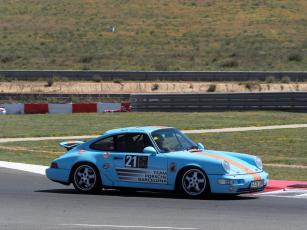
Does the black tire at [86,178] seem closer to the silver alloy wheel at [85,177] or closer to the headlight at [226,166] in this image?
the silver alloy wheel at [85,177]

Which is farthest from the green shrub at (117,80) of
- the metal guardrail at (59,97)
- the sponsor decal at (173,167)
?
the sponsor decal at (173,167)

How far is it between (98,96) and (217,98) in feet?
34.1

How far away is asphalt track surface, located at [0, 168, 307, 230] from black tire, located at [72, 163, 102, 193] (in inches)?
7.4

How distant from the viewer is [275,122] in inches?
1297

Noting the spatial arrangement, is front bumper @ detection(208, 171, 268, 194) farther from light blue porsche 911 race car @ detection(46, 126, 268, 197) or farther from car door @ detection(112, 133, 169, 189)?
car door @ detection(112, 133, 169, 189)

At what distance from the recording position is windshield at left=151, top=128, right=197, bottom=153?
1508 centimetres

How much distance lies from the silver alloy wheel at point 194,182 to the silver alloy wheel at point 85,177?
1692 millimetres

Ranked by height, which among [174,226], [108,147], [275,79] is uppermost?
[275,79]

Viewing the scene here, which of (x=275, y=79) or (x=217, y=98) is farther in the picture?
(x=275, y=79)

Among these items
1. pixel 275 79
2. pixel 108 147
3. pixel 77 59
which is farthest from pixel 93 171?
pixel 77 59

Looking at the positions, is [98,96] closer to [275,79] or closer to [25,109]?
[25,109]

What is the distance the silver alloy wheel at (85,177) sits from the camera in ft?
50.5

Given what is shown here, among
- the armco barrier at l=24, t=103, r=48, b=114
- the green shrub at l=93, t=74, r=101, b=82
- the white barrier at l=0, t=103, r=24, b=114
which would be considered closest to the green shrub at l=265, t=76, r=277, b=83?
the green shrub at l=93, t=74, r=101, b=82

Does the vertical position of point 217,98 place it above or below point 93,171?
above
